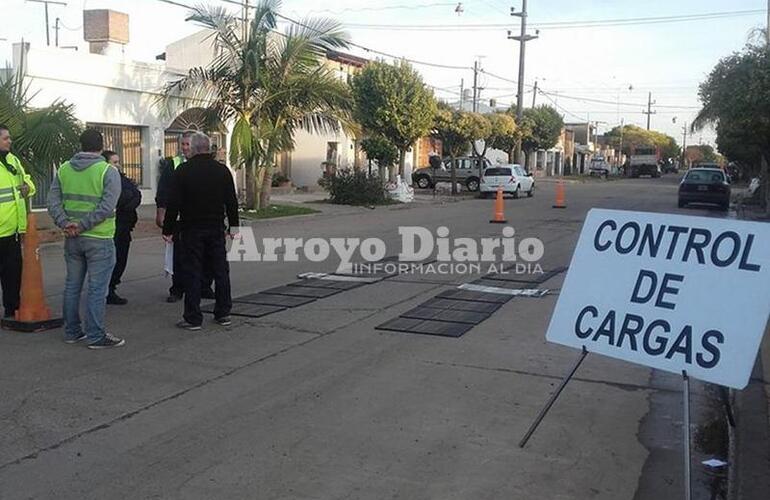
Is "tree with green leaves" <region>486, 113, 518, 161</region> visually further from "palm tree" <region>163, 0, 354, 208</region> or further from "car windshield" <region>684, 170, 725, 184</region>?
"palm tree" <region>163, 0, 354, 208</region>

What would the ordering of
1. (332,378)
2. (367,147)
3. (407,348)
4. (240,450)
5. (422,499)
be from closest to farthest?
(422,499) → (240,450) → (332,378) → (407,348) → (367,147)

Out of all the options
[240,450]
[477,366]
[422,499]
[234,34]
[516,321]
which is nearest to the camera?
[422,499]

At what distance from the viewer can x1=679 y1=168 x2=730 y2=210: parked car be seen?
87.4ft

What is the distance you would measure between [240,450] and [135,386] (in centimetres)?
154

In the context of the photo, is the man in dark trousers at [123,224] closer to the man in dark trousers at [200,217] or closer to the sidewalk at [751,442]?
the man in dark trousers at [200,217]

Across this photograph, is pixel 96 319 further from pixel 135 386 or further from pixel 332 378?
pixel 332 378

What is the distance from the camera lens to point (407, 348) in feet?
23.2

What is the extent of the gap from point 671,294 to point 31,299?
5.91 meters

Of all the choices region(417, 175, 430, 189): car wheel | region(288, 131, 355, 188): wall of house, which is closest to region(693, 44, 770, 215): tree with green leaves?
region(288, 131, 355, 188): wall of house

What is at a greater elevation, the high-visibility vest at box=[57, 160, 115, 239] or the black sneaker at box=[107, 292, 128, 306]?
the high-visibility vest at box=[57, 160, 115, 239]

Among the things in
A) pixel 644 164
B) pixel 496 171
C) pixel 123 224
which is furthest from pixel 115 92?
pixel 644 164

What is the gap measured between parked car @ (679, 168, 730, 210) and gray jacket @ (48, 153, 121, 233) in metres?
24.1

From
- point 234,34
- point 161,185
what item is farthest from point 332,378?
point 234,34

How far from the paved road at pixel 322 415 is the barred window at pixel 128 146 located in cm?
1440
